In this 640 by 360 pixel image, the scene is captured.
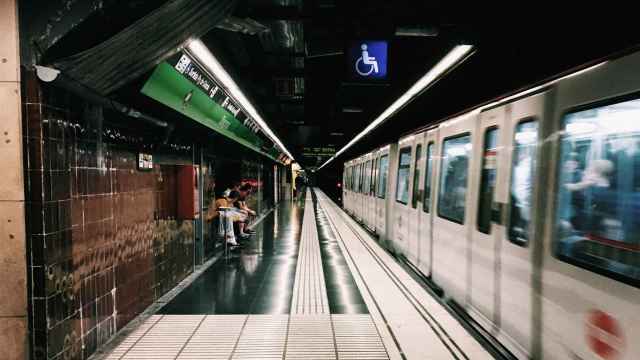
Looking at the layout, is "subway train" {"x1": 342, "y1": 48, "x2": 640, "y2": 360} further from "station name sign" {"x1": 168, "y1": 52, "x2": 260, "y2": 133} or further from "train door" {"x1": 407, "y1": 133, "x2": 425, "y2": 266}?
"station name sign" {"x1": 168, "y1": 52, "x2": 260, "y2": 133}

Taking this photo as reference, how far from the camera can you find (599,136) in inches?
96.5

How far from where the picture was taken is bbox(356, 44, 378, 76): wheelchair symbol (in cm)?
724

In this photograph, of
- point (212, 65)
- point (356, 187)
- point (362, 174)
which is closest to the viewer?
point (212, 65)

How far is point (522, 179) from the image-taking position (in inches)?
128

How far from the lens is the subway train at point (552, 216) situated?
2.20 metres

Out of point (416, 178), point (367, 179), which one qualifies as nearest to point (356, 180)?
point (367, 179)

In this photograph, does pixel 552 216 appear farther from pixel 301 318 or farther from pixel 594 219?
pixel 301 318

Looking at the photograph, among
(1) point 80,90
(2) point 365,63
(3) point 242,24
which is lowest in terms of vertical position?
(1) point 80,90

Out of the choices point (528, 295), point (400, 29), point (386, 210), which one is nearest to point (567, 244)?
point (528, 295)

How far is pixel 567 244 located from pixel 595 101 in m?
0.87

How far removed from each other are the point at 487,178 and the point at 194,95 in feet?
11.3

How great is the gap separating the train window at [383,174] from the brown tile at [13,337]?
23.5ft

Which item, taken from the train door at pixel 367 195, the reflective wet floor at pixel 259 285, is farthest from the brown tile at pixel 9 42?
the train door at pixel 367 195

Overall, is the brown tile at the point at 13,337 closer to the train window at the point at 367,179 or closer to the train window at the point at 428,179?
the train window at the point at 428,179
